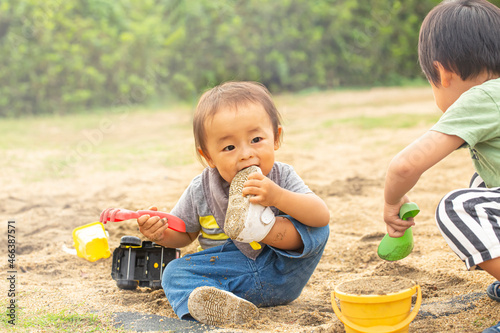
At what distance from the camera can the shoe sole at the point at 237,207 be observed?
1838 mm

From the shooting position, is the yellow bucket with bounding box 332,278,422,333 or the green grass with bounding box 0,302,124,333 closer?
the yellow bucket with bounding box 332,278,422,333

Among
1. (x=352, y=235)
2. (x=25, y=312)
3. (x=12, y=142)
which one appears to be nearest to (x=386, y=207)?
(x=352, y=235)

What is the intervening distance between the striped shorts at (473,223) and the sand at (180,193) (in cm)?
28

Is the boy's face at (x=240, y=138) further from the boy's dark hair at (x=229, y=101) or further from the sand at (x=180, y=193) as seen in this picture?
the sand at (x=180, y=193)

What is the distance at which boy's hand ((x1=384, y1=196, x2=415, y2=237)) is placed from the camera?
191cm

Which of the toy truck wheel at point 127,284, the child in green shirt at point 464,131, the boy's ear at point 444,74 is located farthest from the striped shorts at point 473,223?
the toy truck wheel at point 127,284

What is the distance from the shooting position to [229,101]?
6.56 feet

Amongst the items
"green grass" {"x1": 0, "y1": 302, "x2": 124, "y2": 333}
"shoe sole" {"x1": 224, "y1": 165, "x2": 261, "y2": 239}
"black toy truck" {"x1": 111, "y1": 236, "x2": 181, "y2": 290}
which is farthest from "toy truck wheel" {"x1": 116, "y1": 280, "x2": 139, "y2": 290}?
"shoe sole" {"x1": 224, "y1": 165, "x2": 261, "y2": 239}

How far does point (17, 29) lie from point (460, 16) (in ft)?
30.6

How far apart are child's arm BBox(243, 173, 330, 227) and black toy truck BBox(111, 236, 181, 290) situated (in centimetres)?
63

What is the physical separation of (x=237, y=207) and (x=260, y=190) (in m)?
0.10

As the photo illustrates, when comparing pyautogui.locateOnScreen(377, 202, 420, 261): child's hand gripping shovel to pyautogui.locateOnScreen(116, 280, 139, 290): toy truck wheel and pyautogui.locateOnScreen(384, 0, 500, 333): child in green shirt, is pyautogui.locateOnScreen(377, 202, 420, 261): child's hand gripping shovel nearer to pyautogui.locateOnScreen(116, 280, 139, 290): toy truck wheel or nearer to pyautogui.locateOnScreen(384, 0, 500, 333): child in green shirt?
pyautogui.locateOnScreen(384, 0, 500, 333): child in green shirt

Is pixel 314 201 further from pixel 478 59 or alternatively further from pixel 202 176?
pixel 478 59

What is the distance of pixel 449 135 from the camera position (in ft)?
5.53
